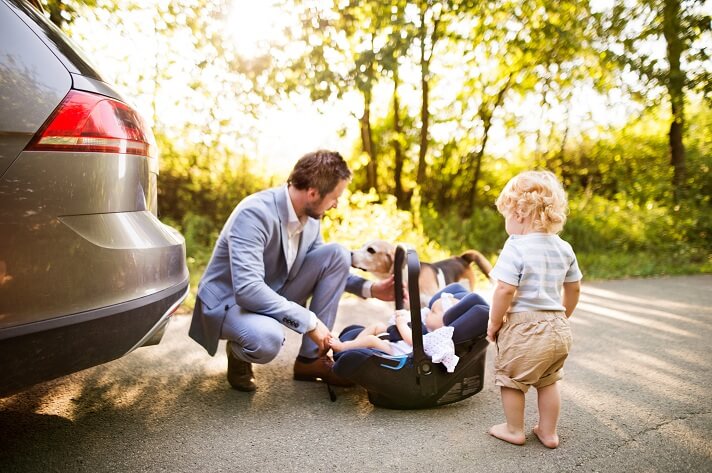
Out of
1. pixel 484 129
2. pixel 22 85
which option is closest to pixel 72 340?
pixel 22 85

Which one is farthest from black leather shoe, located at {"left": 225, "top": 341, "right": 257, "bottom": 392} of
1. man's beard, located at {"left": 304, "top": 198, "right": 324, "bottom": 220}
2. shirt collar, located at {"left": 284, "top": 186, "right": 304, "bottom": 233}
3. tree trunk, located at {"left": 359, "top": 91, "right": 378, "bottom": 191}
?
tree trunk, located at {"left": 359, "top": 91, "right": 378, "bottom": 191}

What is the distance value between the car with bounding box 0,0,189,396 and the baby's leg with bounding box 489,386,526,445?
1519mm

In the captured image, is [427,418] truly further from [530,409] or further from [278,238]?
[278,238]

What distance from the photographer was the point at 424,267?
4828 millimetres

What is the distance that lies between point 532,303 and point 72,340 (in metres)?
1.75

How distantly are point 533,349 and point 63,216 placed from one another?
1833 mm

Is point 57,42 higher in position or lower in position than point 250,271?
higher

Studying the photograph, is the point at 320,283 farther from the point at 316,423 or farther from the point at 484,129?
the point at 484,129

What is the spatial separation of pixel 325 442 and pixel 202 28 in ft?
18.9

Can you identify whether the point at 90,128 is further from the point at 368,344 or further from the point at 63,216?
the point at 368,344

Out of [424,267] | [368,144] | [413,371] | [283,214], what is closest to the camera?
[413,371]

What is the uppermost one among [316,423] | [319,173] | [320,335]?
[319,173]

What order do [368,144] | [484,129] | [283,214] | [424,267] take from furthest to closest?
1. [484,129]
2. [368,144]
3. [424,267]
4. [283,214]

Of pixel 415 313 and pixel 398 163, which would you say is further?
pixel 398 163
